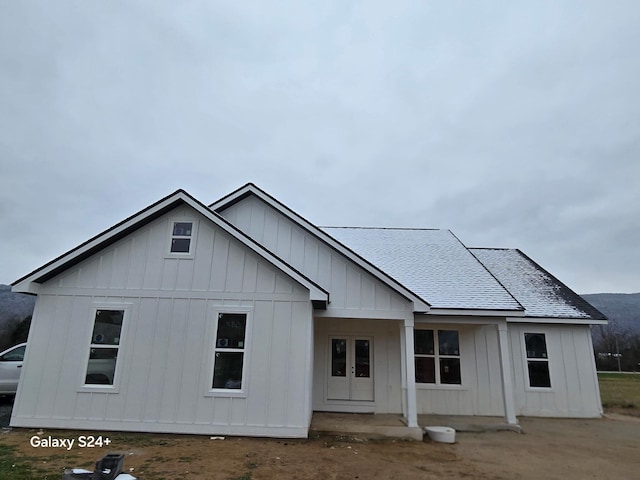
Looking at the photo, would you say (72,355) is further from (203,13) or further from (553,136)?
(553,136)

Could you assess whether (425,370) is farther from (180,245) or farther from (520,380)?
(180,245)

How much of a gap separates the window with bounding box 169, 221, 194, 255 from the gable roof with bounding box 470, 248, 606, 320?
1107 centimetres

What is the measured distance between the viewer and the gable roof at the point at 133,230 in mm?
8211

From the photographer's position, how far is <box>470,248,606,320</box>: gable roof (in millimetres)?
12203

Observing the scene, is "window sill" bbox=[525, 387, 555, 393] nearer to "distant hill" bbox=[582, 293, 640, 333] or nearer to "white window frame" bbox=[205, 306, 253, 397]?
"white window frame" bbox=[205, 306, 253, 397]

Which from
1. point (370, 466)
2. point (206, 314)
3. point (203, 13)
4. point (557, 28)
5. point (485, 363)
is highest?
point (203, 13)

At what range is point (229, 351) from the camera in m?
8.19

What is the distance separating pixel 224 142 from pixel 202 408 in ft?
60.5

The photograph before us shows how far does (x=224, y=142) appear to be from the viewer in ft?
74.9

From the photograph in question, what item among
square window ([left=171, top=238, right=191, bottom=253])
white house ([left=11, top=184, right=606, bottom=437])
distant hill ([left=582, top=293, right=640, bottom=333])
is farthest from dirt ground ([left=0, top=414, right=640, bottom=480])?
distant hill ([left=582, top=293, right=640, bottom=333])

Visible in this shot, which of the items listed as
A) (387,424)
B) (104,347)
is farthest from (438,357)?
(104,347)

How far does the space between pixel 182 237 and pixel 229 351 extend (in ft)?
9.98

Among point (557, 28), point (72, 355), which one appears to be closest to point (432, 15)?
point (557, 28)

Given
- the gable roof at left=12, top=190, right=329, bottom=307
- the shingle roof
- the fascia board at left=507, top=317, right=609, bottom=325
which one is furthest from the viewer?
the fascia board at left=507, top=317, right=609, bottom=325
